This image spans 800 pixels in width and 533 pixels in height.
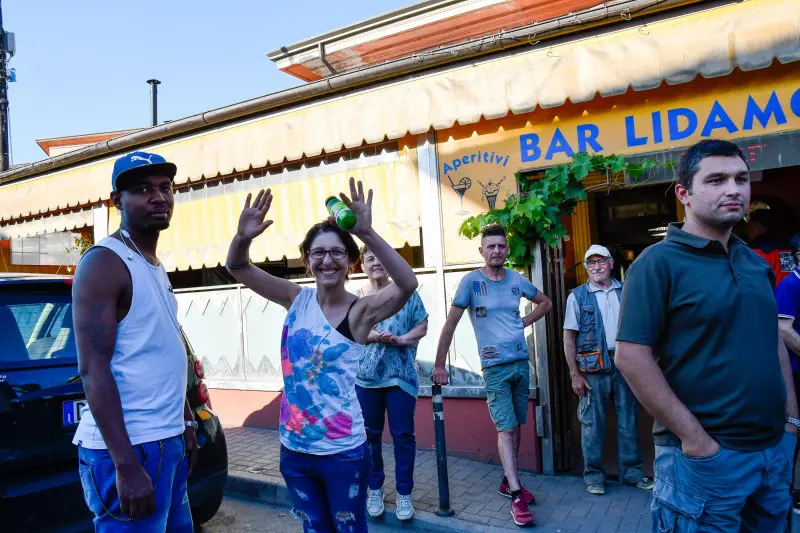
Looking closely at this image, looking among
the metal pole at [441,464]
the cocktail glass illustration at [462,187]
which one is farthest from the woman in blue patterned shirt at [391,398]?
the cocktail glass illustration at [462,187]

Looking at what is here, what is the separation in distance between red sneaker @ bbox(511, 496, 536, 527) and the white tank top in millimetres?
2565

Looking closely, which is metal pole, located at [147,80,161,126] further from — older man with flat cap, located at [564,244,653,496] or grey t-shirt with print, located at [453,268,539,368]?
older man with flat cap, located at [564,244,653,496]

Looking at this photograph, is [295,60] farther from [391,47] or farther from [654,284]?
[654,284]

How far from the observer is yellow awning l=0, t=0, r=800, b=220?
4.12 m

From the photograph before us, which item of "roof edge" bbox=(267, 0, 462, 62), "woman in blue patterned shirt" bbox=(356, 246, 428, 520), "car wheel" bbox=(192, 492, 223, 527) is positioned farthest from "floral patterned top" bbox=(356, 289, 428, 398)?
"roof edge" bbox=(267, 0, 462, 62)

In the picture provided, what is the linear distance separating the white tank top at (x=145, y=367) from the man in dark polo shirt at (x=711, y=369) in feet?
5.32

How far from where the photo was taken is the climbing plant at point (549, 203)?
4.41m

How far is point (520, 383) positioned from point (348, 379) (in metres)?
2.17

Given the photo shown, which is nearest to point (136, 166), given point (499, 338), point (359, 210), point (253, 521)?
point (359, 210)

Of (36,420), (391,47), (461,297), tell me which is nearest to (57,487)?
(36,420)

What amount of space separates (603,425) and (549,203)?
1790 millimetres

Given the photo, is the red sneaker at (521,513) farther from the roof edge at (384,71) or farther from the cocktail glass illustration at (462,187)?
the roof edge at (384,71)

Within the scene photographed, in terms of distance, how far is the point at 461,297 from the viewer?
14.0ft

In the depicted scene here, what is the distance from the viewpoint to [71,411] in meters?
2.93
